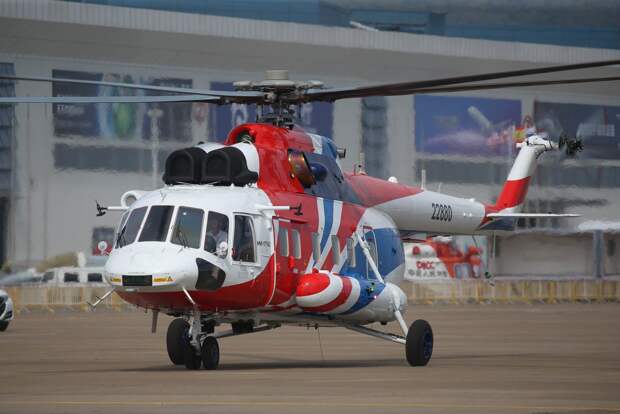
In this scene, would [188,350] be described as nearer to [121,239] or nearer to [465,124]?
[121,239]

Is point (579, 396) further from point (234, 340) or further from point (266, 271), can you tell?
point (234, 340)

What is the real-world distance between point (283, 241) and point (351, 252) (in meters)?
2.10

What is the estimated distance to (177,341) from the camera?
19438 mm

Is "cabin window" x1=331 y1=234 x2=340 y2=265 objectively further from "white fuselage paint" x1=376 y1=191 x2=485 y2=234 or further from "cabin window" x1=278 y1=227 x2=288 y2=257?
"white fuselage paint" x1=376 y1=191 x2=485 y2=234

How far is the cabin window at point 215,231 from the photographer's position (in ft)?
59.3

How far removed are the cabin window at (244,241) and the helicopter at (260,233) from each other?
0.02m

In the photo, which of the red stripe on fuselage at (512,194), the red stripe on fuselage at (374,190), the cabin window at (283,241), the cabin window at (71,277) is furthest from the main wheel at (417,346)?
the cabin window at (71,277)

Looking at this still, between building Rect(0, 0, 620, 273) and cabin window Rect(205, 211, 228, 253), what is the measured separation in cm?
3048

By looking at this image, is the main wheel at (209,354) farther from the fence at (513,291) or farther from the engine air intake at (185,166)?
the fence at (513,291)

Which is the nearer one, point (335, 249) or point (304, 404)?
point (304, 404)

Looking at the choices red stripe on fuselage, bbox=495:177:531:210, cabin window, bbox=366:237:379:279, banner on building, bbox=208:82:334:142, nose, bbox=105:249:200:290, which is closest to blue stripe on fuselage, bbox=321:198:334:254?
cabin window, bbox=366:237:379:279

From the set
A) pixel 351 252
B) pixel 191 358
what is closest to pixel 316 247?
pixel 351 252

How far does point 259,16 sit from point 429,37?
33.7 feet

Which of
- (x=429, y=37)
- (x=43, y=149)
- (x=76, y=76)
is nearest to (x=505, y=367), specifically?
(x=43, y=149)
